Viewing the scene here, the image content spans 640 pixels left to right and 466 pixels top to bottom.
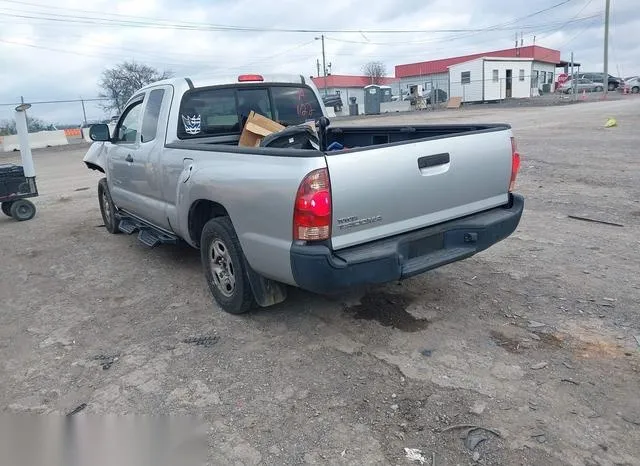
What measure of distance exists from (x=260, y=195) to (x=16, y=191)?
714 centimetres

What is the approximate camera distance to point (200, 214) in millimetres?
4715

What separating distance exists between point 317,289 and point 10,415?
6.63 feet

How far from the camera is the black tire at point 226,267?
13.6ft

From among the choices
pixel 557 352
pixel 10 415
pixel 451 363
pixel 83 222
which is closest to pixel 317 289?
pixel 451 363

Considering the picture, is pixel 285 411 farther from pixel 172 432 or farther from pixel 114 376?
pixel 114 376

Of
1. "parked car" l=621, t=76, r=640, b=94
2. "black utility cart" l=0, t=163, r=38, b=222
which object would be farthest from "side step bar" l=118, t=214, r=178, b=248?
"parked car" l=621, t=76, r=640, b=94

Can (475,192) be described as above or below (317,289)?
above

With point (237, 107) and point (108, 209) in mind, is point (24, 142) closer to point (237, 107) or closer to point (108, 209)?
point (108, 209)

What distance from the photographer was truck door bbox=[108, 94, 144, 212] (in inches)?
235

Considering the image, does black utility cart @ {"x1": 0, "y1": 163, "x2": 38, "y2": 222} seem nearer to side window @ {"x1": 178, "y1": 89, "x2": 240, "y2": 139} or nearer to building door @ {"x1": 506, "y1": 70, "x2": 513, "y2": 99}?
side window @ {"x1": 178, "y1": 89, "x2": 240, "y2": 139}

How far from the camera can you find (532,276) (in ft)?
16.5

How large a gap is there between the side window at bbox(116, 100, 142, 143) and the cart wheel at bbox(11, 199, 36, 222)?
12.0ft

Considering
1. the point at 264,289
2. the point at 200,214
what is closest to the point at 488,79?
the point at 200,214

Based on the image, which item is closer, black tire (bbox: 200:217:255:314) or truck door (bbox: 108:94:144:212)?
black tire (bbox: 200:217:255:314)
